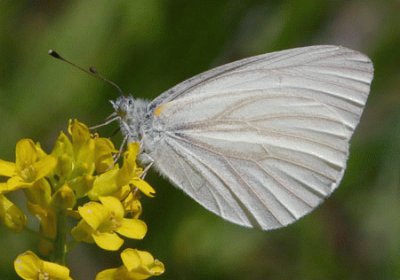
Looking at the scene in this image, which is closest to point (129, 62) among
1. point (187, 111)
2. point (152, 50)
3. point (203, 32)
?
point (152, 50)

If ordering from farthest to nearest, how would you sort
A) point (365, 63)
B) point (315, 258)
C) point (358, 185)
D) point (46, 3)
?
point (46, 3)
point (358, 185)
point (315, 258)
point (365, 63)

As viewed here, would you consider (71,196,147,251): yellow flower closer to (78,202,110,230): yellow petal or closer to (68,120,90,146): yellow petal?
(78,202,110,230): yellow petal

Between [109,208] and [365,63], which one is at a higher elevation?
[365,63]

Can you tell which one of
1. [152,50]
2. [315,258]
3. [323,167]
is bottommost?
[315,258]

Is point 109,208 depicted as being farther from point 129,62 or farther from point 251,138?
point 129,62

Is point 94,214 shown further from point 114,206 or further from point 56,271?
point 56,271

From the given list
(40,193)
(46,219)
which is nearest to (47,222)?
(46,219)
